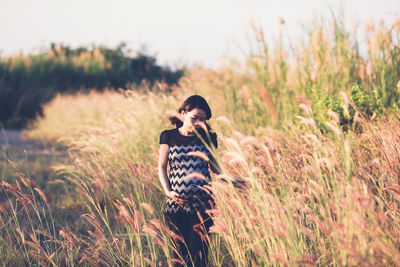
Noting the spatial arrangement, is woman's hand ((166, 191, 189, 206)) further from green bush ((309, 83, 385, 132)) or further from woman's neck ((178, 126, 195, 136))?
green bush ((309, 83, 385, 132))

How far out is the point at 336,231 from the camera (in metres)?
1.49

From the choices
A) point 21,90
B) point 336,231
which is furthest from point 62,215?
point 21,90

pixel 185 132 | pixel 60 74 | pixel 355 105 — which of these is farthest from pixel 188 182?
pixel 60 74

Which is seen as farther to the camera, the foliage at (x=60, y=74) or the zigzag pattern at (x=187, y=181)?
the foliage at (x=60, y=74)

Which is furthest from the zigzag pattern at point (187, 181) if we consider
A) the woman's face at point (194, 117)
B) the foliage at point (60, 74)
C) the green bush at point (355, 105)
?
the foliage at point (60, 74)

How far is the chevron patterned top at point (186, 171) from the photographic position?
215cm

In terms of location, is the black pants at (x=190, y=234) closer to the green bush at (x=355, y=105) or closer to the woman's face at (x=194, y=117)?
the woman's face at (x=194, y=117)

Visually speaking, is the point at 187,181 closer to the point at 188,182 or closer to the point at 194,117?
the point at 188,182

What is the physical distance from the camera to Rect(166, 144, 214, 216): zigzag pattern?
2.14m

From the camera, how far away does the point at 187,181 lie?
7.02 ft

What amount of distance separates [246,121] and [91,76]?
14847 millimetres

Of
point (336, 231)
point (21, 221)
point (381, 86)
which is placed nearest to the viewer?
point (336, 231)

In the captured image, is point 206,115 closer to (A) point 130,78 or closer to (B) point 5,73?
(B) point 5,73

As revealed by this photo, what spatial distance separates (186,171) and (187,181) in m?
0.07
